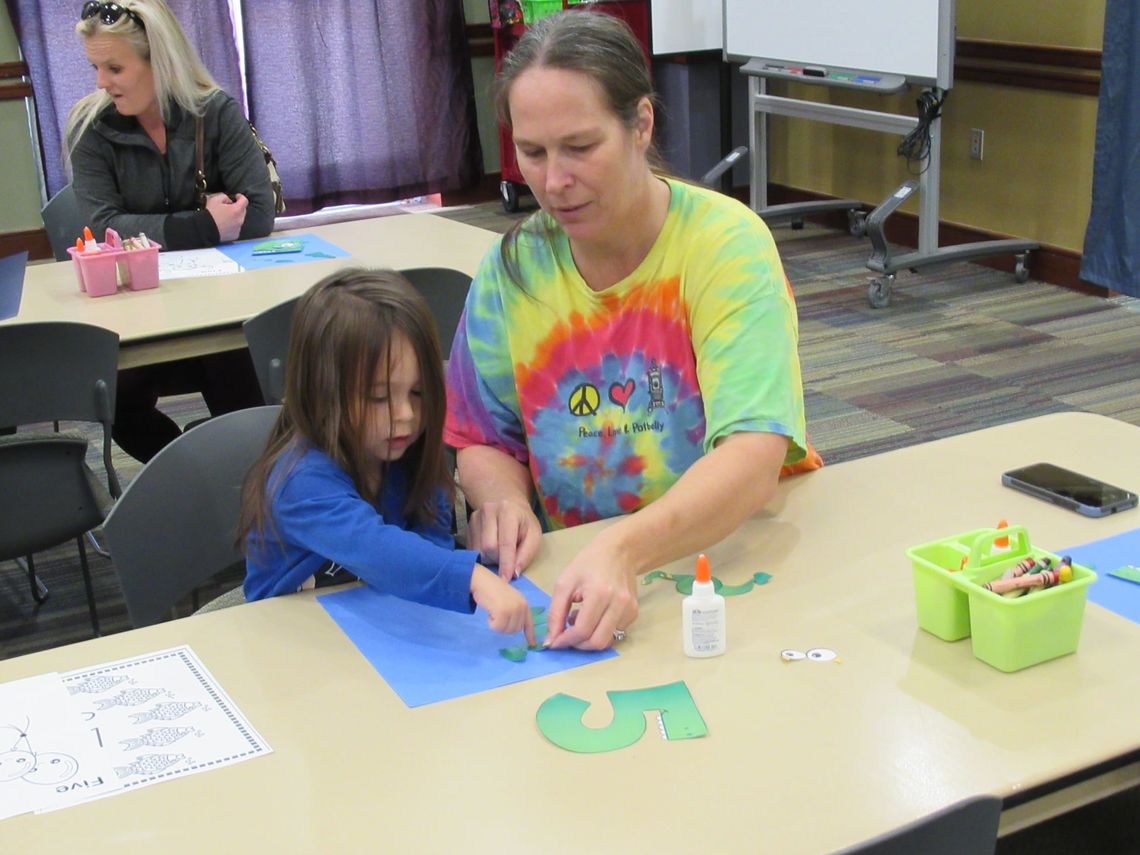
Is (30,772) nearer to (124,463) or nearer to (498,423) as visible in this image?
(498,423)

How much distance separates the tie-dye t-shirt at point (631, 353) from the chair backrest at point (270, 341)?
806 millimetres

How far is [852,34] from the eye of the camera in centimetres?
495

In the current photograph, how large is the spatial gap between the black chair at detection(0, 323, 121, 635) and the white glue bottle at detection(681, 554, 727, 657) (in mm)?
1545

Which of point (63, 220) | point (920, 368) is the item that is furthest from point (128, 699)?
point (920, 368)

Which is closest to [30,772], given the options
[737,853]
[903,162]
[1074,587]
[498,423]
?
[737,853]

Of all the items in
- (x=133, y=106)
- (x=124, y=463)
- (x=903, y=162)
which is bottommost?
(x=124, y=463)

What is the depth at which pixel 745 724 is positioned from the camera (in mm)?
1154

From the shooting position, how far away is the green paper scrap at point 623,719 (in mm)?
1139

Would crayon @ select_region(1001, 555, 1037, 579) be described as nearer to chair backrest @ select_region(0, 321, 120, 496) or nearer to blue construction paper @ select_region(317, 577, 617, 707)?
blue construction paper @ select_region(317, 577, 617, 707)

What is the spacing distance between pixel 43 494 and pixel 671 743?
5.58ft

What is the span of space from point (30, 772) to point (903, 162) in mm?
4939

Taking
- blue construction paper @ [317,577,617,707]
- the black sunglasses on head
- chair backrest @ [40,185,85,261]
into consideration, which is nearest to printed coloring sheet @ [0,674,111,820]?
blue construction paper @ [317,577,617,707]

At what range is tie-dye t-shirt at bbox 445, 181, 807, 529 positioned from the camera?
5.15ft

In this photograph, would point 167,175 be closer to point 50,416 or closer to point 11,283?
point 11,283
